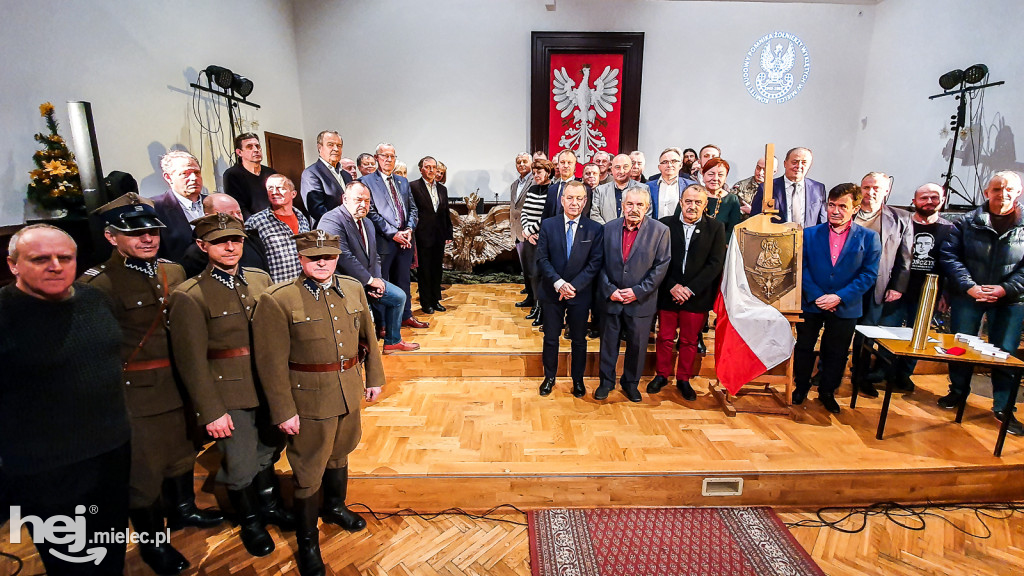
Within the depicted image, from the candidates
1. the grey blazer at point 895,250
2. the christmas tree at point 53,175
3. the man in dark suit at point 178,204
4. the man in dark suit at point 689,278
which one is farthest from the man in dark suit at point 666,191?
the christmas tree at point 53,175

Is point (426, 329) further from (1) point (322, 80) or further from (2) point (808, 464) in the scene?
(1) point (322, 80)

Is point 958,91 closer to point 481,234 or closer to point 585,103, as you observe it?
point 585,103

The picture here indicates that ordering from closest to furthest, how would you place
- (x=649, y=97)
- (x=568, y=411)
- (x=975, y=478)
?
1. (x=975, y=478)
2. (x=568, y=411)
3. (x=649, y=97)

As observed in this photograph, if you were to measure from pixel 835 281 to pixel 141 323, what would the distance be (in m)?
3.94

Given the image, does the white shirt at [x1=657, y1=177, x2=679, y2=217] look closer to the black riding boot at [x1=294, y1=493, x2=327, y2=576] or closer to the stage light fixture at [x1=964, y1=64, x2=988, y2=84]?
the black riding boot at [x1=294, y1=493, x2=327, y2=576]

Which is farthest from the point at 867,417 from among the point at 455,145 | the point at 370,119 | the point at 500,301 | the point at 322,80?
the point at 322,80

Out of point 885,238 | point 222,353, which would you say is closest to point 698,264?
point 885,238

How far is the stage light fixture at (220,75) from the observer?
17.7 feet

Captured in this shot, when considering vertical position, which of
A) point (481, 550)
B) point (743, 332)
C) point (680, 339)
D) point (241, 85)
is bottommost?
point (481, 550)

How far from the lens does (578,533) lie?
8.07 feet

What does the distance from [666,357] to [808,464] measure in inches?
46.8

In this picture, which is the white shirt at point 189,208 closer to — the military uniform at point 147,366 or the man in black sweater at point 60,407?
the military uniform at point 147,366

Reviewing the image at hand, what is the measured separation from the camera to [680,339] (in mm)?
3598

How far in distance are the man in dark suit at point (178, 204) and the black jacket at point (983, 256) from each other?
4.92 meters
